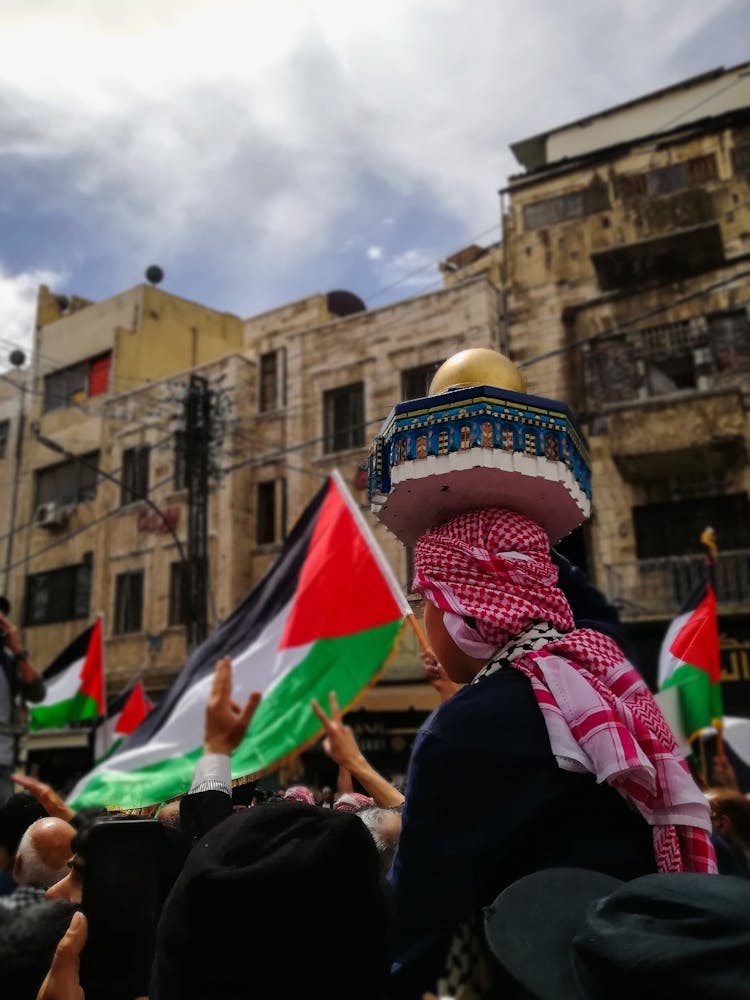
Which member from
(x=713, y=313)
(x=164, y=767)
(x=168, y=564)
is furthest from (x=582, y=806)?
(x=168, y=564)

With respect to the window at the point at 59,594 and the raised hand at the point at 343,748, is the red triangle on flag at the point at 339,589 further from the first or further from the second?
the window at the point at 59,594

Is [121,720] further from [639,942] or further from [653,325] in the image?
[653,325]

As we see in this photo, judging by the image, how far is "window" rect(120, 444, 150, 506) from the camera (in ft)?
79.5

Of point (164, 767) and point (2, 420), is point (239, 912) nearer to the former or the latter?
point (164, 767)

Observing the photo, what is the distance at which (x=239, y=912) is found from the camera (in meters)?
1.39

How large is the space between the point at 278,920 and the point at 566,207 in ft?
68.3

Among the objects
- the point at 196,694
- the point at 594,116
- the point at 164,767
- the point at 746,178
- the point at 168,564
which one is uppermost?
the point at 594,116

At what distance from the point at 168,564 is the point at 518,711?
22.0m

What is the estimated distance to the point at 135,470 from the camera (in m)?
24.4

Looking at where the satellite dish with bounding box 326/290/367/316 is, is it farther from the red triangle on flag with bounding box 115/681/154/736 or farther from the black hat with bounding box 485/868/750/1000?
the black hat with bounding box 485/868/750/1000

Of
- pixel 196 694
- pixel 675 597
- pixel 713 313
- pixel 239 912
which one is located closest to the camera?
pixel 239 912

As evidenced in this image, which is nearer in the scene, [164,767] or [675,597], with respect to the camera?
[164,767]

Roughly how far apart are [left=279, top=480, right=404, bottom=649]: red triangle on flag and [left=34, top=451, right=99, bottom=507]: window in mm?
20689

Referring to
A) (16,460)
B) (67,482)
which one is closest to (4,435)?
(16,460)
